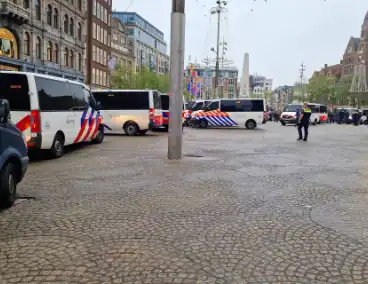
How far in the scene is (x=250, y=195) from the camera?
6.51 metres

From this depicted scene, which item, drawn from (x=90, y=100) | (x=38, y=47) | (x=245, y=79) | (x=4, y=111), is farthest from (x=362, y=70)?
(x=4, y=111)

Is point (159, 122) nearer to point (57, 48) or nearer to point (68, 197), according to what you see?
point (68, 197)

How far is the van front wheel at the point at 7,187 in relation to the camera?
18.1 ft

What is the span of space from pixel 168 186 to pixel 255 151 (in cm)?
655

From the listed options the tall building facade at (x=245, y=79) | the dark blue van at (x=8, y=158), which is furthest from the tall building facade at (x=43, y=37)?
the dark blue van at (x=8, y=158)

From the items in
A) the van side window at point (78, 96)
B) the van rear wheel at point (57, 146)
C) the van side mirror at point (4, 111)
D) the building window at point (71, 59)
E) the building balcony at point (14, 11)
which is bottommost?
the van rear wheel at point (57, 146)

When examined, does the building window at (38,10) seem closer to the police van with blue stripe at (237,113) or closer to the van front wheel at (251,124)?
the police van with blue stripe at (237,113)

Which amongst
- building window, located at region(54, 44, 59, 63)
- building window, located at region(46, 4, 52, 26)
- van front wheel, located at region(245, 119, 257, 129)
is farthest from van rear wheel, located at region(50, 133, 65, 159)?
building window, located at region(54, 44, 59, 63)

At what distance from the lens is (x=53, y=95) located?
1062 centimetres

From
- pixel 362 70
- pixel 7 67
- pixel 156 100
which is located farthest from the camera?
pixel 362 70

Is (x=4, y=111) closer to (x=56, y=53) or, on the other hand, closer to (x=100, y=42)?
(x=56, y=53)

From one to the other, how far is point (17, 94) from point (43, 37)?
31.4 metres

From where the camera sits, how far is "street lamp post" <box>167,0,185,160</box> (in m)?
10.6

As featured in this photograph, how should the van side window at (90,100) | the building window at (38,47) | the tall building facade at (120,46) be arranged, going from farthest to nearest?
the tall building facade at (120,46)
the building window at (38,47)
the van side window at (90,100)
